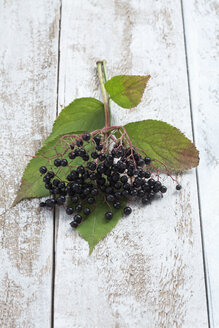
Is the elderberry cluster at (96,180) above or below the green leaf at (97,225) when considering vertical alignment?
above

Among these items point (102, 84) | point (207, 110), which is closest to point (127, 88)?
point (102, 84)

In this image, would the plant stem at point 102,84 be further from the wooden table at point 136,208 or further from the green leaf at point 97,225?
the green leaf at point 97,225

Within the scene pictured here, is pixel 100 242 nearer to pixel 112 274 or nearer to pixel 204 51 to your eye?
pixel 112 274

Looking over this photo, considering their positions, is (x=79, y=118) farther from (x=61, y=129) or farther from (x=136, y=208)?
(x=136, y=208)

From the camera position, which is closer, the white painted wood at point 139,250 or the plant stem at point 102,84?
the white painted wood at point 139,250

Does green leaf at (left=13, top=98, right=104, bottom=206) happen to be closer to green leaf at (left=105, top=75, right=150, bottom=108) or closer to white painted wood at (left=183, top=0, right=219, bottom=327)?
green leaf at (left=105, top=75, right=150, bottom=108)

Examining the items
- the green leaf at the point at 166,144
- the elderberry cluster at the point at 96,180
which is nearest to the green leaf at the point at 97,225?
the elderberry cluster at the point at 96,180
